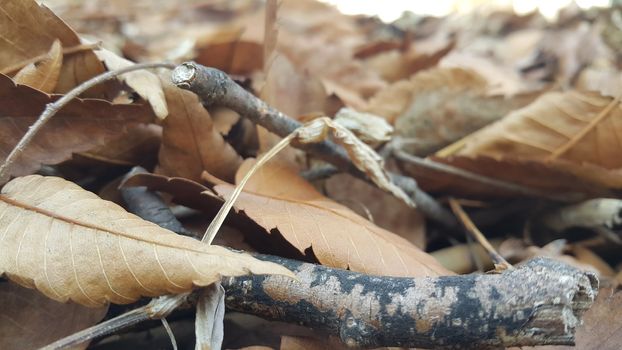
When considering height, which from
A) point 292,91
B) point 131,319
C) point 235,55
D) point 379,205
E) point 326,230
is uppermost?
point 235,55

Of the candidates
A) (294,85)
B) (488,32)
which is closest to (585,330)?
(294,85)

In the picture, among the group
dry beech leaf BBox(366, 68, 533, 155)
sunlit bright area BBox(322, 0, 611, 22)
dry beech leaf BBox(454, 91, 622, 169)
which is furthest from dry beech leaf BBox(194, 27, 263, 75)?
sunlit bright area BBox(322, 0, 611, 22)

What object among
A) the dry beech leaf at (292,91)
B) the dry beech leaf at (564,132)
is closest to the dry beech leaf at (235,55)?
the dry beech leaf at (292,91)

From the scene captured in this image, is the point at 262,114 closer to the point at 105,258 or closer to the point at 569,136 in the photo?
the point at 105,258

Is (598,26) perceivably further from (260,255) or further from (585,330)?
(260,255)

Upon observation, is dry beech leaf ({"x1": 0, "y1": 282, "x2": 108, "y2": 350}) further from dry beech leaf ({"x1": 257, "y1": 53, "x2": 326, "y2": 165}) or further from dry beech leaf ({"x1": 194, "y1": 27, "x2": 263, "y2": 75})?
dry beech leaf ({"x1": 194, "y1": 27, "x2": 263, "y2": 75})

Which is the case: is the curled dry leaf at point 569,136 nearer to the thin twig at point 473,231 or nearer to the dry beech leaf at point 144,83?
the thin twig at point 473,231

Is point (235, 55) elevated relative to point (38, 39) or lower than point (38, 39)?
elevated

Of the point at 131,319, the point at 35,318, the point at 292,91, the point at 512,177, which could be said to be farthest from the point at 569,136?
the point at 35,318
